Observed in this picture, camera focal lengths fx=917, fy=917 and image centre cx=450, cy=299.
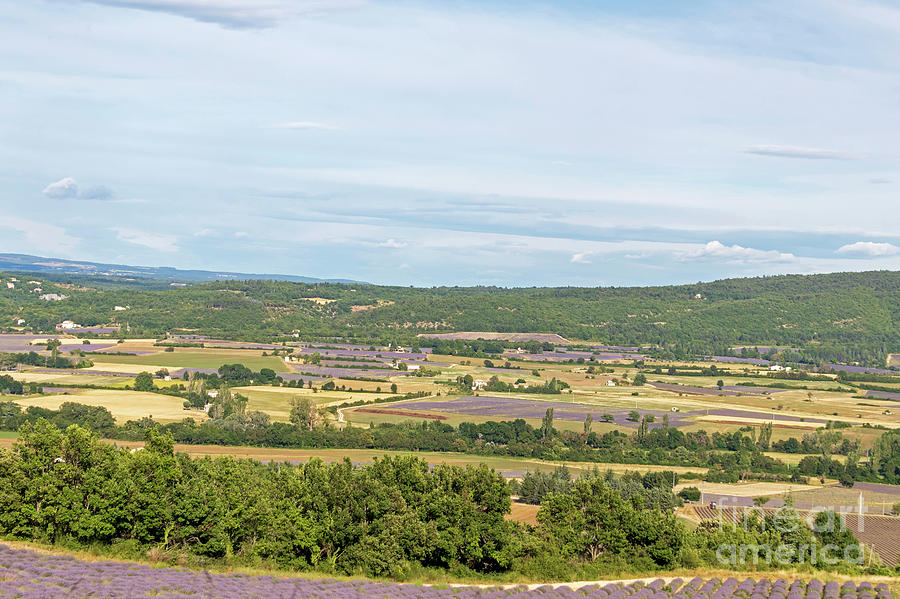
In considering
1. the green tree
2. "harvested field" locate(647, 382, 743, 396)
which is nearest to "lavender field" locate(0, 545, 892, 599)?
the green tree

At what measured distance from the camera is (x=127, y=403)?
108m

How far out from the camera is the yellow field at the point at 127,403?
100875 mm

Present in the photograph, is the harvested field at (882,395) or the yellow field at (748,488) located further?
the harvested field at (882,395)

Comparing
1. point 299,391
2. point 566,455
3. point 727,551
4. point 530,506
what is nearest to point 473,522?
point 727,551

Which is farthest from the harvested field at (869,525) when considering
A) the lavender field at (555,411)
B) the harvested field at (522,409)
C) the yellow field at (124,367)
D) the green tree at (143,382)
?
the yellow field at (124,367)

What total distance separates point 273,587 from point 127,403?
250 feet

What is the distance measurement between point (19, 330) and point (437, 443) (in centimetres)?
13874

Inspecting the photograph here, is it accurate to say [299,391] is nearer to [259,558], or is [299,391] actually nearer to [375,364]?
[375,364]

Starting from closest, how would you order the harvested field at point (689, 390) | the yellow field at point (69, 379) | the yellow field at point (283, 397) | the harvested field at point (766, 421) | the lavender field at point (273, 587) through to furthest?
Answer: the lavender field at point (273, 587) → the yellow field at point (283, 397) → the harvested field at point (766, 421) → the yellow field at point (69, 379) → the harvested field at point (689, 390)

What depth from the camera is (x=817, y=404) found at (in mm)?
135375

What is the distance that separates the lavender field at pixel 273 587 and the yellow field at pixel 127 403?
6165 centimetres

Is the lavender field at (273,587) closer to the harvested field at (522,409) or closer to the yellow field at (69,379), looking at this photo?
the harvested field at (522,409)

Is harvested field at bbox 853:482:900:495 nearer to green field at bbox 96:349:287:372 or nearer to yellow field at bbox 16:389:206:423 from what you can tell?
yellow field at bbox 16:389:206:423

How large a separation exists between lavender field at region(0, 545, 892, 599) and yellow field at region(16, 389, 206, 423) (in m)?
61.6
